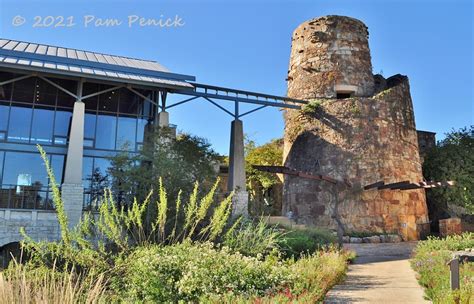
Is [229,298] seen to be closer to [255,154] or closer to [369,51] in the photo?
[369,51]

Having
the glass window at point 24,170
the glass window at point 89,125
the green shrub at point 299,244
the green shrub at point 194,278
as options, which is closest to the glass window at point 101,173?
the glass window at point 89,125

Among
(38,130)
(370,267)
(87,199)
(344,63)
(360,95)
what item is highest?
(344,63)

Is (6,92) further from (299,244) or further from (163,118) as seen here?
(299,244)

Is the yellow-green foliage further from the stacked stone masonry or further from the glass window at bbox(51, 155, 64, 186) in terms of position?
the stacked stone masonry

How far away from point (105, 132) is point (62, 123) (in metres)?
1.58

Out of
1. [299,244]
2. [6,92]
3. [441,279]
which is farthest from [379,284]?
[6,92]

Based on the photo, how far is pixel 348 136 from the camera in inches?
782

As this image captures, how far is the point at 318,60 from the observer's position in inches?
842

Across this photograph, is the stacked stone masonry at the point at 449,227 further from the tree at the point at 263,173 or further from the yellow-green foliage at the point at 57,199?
the yellow-green foliage at the point at 57,199

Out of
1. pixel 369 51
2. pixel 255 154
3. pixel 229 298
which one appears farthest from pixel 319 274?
pixel 255 154

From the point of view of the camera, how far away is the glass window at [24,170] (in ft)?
48.1

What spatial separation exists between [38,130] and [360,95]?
1468cm

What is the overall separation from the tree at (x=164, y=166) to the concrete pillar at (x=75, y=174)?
3.57 ft

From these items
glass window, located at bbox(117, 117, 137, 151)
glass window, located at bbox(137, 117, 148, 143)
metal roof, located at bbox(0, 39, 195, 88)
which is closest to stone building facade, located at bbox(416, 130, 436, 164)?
metal roof, located at bbox(0, 39, 195, 88)
